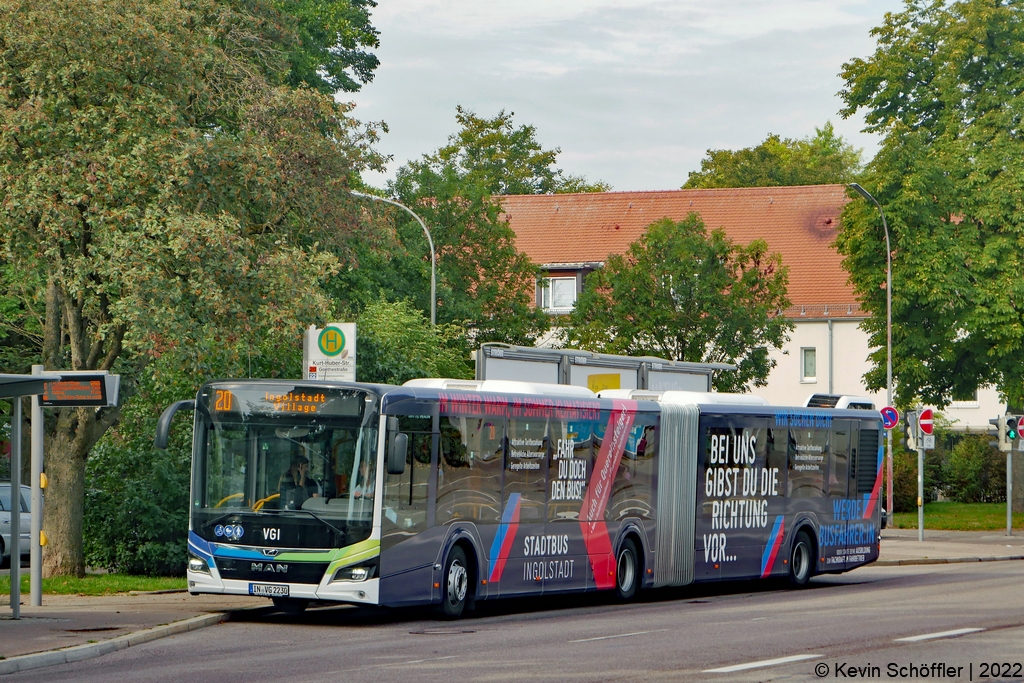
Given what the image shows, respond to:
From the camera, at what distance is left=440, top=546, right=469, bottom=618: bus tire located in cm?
1688

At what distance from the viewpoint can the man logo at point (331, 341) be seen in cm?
1839

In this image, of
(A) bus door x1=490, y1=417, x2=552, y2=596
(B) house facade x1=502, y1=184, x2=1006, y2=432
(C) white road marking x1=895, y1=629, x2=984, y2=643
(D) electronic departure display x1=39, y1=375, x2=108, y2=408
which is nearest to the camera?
(C) white road marking x1=895, y1=629, x2=984, y2=643

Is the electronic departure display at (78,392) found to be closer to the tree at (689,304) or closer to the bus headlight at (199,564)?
the bus headlight at (199,564)

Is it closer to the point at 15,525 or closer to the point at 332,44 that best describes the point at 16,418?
the point at 15,525

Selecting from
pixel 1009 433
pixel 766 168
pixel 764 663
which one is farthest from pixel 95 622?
pixel 766 168

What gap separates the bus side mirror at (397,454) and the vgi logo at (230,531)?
1.75 meters

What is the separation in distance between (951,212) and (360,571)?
32663mm

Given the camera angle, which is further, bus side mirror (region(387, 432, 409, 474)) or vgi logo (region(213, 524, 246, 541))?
vgi logo (region(213, 524, 246, 541))

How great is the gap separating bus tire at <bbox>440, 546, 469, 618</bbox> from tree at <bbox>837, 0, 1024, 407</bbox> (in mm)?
29338

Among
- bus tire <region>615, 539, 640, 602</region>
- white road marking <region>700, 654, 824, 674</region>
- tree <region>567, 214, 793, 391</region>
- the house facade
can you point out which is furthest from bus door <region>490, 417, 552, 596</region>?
the house facade

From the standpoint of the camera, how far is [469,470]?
17359 millimetres

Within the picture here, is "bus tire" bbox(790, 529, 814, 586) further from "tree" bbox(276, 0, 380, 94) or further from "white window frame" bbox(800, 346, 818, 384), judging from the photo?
"white window frame" bbox(800, 346, 818, 384)

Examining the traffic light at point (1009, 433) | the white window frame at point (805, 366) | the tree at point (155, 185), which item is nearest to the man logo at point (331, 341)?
the tree at point (155, 185)

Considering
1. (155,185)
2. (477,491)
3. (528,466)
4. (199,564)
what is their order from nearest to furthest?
1. (199,564)
2. (477,491)
3. (528,466)
4. (155,185)
